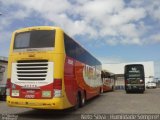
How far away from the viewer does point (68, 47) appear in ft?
49.8

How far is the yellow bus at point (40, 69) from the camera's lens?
13.6 m

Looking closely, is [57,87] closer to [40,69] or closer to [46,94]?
[46,94]

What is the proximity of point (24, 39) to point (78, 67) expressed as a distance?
13.5 ft

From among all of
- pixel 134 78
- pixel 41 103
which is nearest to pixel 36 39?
pixel 41 103

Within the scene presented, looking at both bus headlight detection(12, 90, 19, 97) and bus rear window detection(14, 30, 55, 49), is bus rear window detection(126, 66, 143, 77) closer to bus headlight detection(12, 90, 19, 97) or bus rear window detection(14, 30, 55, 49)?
bus rear window detection(14, 30, 55, 49)

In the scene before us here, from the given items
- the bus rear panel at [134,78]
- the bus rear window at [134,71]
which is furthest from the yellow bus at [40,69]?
the bus rear window at [134,71]

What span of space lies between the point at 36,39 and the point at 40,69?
54.2 inches

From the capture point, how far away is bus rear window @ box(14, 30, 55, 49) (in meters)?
14.1

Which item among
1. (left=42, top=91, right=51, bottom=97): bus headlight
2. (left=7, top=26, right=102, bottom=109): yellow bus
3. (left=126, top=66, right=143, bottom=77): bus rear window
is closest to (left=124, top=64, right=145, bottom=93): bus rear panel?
(left=126, top=66, right=143, bottom=77): bus rear window

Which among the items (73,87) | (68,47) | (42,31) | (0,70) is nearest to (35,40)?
(42,31)

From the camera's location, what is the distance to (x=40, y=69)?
46.0 feet

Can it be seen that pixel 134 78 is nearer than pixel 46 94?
No

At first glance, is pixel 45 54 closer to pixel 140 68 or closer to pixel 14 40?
pixel 14 40

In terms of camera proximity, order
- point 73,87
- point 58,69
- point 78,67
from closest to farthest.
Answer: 1. point 58,69
2. point 73,87
3. point 78,67
